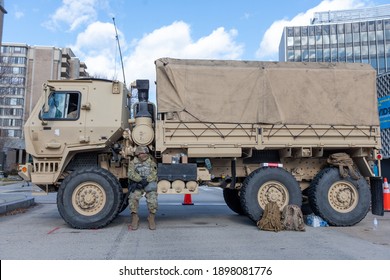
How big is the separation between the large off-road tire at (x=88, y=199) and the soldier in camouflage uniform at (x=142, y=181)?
36cm

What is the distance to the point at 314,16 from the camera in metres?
83.4

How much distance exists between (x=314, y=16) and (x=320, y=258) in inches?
3441

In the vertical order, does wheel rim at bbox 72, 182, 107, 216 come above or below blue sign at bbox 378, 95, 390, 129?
below

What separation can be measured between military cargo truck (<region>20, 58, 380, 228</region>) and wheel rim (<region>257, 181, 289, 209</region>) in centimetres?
2

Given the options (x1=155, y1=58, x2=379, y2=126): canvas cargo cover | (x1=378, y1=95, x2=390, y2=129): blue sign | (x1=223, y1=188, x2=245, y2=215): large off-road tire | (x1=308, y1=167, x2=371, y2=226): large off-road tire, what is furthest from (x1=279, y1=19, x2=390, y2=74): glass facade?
(x1=308, y1=167, x2=371, y2=226): large off-road tire

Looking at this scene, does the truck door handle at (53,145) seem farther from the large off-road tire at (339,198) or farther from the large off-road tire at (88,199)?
the large off-road tire at (339,198)

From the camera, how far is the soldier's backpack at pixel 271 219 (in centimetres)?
753

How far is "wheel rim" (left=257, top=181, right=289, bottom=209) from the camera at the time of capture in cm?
794

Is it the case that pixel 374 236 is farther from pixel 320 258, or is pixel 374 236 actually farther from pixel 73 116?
pixel 73 116

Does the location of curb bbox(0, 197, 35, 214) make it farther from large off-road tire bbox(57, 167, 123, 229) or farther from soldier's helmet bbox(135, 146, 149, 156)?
soldier's helmet bbox(135, 146, 149, 156)

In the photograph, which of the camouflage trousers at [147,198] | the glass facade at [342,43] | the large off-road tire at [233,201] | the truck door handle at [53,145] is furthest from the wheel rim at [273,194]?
the glass facade at [342,43]

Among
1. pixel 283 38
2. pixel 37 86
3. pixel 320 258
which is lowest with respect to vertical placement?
pixel 320 258

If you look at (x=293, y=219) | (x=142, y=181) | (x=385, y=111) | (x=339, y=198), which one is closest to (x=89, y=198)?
(x=142, y=181)

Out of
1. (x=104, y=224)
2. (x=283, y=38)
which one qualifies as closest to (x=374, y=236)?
(x=104, y=224)
